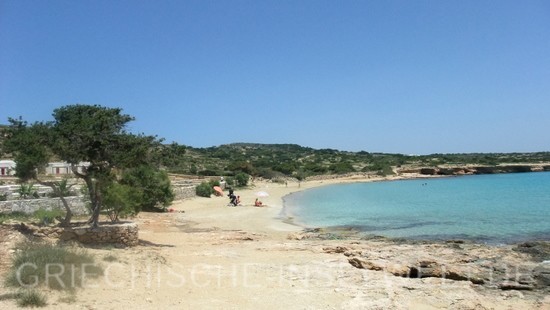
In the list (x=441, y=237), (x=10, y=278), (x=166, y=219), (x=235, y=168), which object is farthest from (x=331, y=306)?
(x=235, y=168)

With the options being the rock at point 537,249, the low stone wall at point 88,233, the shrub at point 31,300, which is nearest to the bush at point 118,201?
the low stone wall at point 88,233

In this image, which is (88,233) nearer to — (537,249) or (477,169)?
(537,249)

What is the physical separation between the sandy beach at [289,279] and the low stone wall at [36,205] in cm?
843

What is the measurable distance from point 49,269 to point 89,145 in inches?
242

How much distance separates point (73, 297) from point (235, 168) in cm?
7704

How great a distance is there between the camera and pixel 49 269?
367 inches

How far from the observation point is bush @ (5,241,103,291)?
8883 mm

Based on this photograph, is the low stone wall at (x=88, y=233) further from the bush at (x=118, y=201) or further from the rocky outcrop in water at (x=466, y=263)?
the rocky outcrop in water at (x=466, y=263)

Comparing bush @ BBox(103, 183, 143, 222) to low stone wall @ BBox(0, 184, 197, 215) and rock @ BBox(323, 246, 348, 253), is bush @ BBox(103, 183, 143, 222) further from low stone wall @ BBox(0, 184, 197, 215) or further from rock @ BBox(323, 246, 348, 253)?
rock @ BBox(323, 246, 348, 253)

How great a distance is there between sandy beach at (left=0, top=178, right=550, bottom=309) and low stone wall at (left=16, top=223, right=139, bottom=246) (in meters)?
0.84

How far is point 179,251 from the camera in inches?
597

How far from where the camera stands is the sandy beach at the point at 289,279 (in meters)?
9.80

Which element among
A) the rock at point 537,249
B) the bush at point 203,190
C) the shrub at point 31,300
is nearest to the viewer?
the shrub at point 31,300

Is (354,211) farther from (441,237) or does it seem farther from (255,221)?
(441,237)
